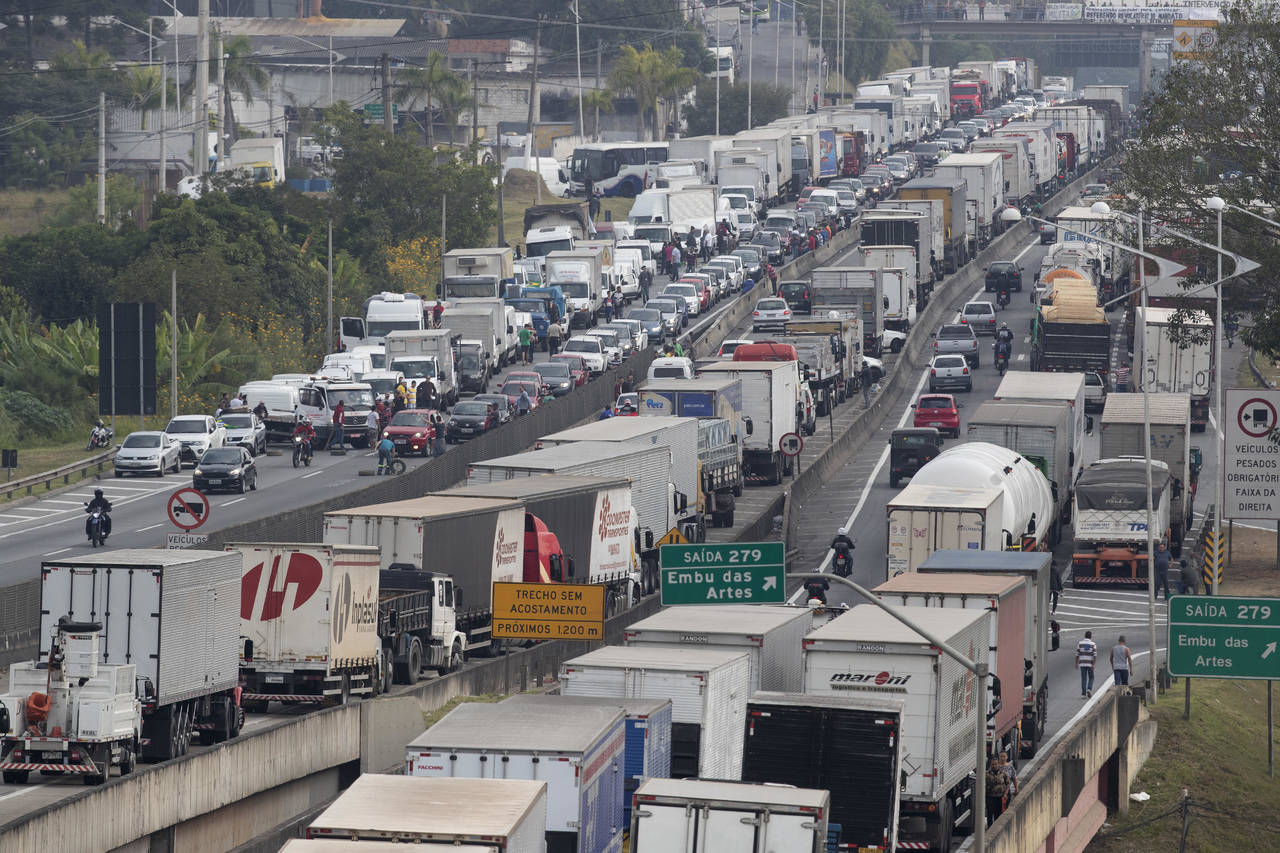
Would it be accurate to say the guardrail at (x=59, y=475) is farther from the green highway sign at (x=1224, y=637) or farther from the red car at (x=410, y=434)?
the green highway sign at (x=1224, y=637)

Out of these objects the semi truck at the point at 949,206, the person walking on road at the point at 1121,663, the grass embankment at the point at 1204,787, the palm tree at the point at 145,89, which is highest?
the palm tree at the point at 145,89

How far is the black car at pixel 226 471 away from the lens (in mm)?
57469

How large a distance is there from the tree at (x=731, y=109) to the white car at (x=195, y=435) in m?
111

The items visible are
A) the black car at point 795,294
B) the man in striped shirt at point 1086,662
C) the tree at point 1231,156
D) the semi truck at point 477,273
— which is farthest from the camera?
the black car at point 795,294

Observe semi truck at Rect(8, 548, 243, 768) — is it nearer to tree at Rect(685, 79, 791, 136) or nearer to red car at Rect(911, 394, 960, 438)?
red car at Rect(911, 394, 960, 438)

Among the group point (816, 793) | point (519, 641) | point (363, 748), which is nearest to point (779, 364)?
point (519, 641)

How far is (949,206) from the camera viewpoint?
102 metres

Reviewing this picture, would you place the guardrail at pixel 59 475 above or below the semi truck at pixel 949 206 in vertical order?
below

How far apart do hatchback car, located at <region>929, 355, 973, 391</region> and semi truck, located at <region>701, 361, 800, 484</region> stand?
14253 mm

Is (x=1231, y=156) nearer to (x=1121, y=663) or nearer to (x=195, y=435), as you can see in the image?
(x=1121, y=663)

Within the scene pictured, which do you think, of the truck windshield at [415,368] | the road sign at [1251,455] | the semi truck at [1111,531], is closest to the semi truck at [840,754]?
the road sign at [1251,455]

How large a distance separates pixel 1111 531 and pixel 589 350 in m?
28.3

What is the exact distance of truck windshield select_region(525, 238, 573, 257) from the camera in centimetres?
9544

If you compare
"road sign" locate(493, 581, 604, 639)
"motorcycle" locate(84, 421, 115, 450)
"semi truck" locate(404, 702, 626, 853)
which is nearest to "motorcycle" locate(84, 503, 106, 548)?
"road sign" locate(493, 581, 604, 639)
